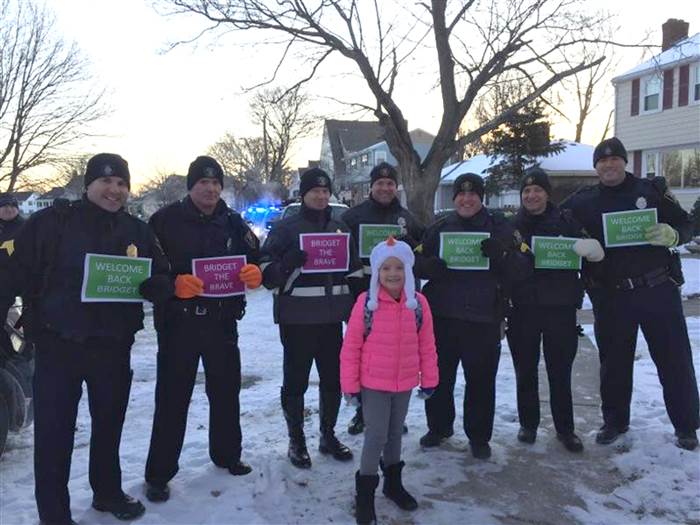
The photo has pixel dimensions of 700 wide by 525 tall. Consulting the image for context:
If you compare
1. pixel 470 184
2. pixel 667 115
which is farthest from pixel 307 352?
pixel 667 115

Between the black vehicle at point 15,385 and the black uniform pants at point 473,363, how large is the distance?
2.91 meters

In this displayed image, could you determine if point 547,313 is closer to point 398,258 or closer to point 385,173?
point 398,258

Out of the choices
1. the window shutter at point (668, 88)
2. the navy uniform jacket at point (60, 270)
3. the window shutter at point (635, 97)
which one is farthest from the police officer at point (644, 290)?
the window shutter at point (635, 97)

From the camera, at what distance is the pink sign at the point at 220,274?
3799mm

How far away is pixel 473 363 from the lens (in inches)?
171

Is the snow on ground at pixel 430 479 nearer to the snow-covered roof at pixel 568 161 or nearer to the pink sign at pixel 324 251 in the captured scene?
the pink sign at pixel 324 251

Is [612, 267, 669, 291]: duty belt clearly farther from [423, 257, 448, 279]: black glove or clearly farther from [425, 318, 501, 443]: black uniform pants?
[423, 257, 448, 279]: black glove

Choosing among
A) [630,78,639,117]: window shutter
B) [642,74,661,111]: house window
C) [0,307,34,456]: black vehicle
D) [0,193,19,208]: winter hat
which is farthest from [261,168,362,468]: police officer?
[630,78,639,117]: window shutter

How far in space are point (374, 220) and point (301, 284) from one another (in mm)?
934

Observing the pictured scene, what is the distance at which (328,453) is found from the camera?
4461 mm

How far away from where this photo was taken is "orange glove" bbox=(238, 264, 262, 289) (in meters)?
3.86

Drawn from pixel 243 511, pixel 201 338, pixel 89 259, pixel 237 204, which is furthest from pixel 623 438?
pixel 237 204

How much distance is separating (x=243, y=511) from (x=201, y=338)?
1.08m

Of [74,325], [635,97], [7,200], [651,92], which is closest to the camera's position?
[74,325]
